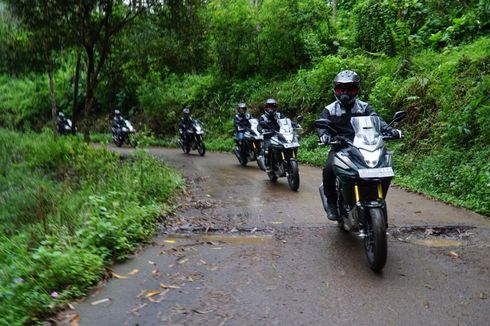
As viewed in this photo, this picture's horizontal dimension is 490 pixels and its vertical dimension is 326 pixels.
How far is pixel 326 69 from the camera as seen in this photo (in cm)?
1756

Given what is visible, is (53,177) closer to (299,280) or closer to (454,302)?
(299,280)

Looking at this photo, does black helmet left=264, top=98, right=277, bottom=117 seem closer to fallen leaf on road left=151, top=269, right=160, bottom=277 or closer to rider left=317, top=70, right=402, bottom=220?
rider left=317, top=70, right=402, bottom=220

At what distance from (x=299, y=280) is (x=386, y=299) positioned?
0.89m

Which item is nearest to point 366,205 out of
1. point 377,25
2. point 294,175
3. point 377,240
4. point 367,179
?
point 367,179

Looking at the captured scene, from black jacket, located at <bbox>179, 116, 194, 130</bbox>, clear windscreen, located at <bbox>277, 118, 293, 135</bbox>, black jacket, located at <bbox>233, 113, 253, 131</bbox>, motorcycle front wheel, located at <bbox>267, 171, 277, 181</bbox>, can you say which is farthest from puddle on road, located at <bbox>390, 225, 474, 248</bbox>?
black jacket, located at <bbox>179, 116, 194, 130</bbox>

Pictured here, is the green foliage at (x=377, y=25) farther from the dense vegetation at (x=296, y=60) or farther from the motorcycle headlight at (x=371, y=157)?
the motorcycle headlight at (x=371, y=157)

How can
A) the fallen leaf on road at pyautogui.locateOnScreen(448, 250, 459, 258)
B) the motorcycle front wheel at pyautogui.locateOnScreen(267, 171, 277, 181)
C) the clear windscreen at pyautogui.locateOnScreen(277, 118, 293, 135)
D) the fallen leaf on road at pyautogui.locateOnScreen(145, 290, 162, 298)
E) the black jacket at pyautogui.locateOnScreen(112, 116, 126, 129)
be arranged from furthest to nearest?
the black jacket at pyautogui.locateOnScreen(112, 116, 126, 129) < the motorcycle front wheel at pyautogui.locateOnScreen(267, 171, 277, 181) < the clear windscreen at pyautogui.locateOnScreen(277, 118, 293, 135) < the fallen leaf on road at pyautogui.locateOnScreen(448, 250, 459, 258) < the fallen leaf on road at pyautogui.locateOnScreen(145, 290, 162, 298)

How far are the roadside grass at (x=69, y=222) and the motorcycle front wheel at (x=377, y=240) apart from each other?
274 centimetres

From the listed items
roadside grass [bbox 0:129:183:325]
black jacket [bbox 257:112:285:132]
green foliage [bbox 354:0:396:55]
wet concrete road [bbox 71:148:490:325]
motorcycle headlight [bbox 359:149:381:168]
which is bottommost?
wet concrete road [bbox 71:148:490:325]

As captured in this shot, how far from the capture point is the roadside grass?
4.27 metres

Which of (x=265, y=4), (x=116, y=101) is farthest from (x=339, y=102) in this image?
(x=116, y=101)

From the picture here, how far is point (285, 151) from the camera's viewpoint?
33.1 ft

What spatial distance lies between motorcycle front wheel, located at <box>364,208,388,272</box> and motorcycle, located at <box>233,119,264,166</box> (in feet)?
30.8

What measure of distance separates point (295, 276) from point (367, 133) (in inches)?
68.9
